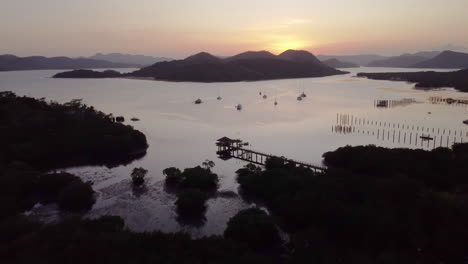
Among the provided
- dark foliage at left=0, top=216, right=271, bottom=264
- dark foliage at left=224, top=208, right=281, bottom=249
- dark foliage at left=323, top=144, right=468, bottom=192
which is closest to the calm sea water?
dark foliage at left=224, top=208, right=281, bottom=249

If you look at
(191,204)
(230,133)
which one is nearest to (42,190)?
(191,204)

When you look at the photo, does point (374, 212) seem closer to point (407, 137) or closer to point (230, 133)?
point (230, 133)

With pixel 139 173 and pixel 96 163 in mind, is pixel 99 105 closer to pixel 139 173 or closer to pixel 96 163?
pixel 96 163

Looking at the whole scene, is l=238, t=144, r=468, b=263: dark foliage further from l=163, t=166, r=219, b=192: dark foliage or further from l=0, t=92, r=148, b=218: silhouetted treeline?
l=0, t=92, r=148, b=218: silhouetted treeline

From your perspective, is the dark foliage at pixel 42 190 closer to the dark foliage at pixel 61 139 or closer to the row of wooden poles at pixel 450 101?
the dark foliage at pixel 61 139

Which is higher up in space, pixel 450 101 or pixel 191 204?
pixel 450 101

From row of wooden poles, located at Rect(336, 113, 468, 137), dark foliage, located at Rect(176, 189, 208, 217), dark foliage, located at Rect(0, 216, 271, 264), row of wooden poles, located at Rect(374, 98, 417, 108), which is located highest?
row of wooden poles, located at Rect(374, 98, 417, 108)
